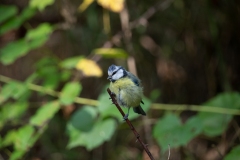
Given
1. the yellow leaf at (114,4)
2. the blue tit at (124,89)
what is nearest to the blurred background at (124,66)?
the yellow leaf at (114,4)

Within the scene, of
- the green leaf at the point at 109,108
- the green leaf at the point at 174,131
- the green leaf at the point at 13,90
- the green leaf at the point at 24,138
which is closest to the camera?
the green leaf at the point at 174,131

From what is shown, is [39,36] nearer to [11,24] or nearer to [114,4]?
[11,24]

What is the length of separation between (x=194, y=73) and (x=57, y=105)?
69.1 inches

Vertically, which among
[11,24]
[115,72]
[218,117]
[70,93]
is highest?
[11,24]

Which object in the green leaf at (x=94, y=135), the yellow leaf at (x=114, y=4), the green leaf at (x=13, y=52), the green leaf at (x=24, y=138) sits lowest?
the green leaf at (x=94, y=135)

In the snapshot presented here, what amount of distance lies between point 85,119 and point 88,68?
0.37 metres

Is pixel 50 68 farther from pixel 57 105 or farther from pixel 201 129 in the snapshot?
pixel 201 129

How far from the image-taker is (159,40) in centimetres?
414

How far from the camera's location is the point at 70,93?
277cm

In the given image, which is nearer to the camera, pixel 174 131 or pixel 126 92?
pixel 126 92

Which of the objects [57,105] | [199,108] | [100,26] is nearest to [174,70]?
[100,26]

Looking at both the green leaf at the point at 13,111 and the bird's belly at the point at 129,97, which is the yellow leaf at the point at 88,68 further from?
the bird's belly at the point at 129,97

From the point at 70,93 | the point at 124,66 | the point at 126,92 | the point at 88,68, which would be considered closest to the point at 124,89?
the point at 126,92

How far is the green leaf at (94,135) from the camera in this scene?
262cm
